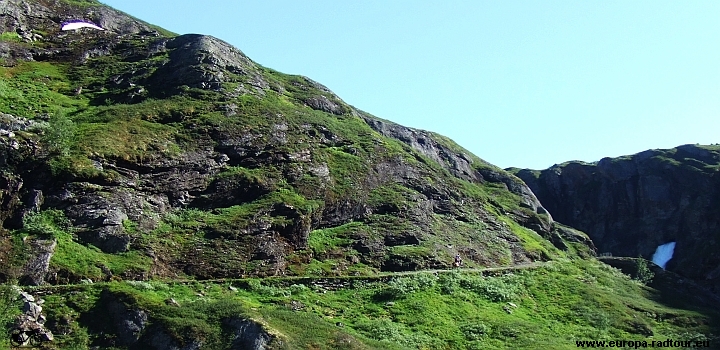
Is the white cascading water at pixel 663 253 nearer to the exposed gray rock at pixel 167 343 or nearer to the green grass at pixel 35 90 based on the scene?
the green grass at pixel 35 90

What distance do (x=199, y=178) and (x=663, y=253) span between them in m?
105

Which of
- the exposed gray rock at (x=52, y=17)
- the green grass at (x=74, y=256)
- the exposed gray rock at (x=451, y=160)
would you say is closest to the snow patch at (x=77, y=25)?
the exposed gray rock at (x=52, y=17)

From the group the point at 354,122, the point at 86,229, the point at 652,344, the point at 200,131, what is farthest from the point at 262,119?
the point at 652,344

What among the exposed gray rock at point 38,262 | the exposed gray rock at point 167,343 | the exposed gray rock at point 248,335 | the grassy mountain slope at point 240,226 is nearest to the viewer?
the exposed gray rock at point 167,343

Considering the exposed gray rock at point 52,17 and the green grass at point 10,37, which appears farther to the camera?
the exposed gray rock at point 52,17

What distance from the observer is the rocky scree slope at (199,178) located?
43000 mm

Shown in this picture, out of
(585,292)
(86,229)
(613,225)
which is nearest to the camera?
(86,229)

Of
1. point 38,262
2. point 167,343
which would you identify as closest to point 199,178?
point 38,262

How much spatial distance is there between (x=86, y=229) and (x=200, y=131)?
64.9 ft

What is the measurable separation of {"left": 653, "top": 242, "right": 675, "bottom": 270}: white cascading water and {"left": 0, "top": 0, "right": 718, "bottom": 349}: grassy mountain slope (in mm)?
52205

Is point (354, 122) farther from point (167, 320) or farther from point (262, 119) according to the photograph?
point (167, 320)

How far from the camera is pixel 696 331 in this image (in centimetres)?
4778

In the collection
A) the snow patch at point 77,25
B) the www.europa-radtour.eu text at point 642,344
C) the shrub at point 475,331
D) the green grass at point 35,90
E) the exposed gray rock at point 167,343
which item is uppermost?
the snow patch at point 77,25

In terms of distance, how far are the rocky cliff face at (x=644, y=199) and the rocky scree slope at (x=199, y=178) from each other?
5122cm
